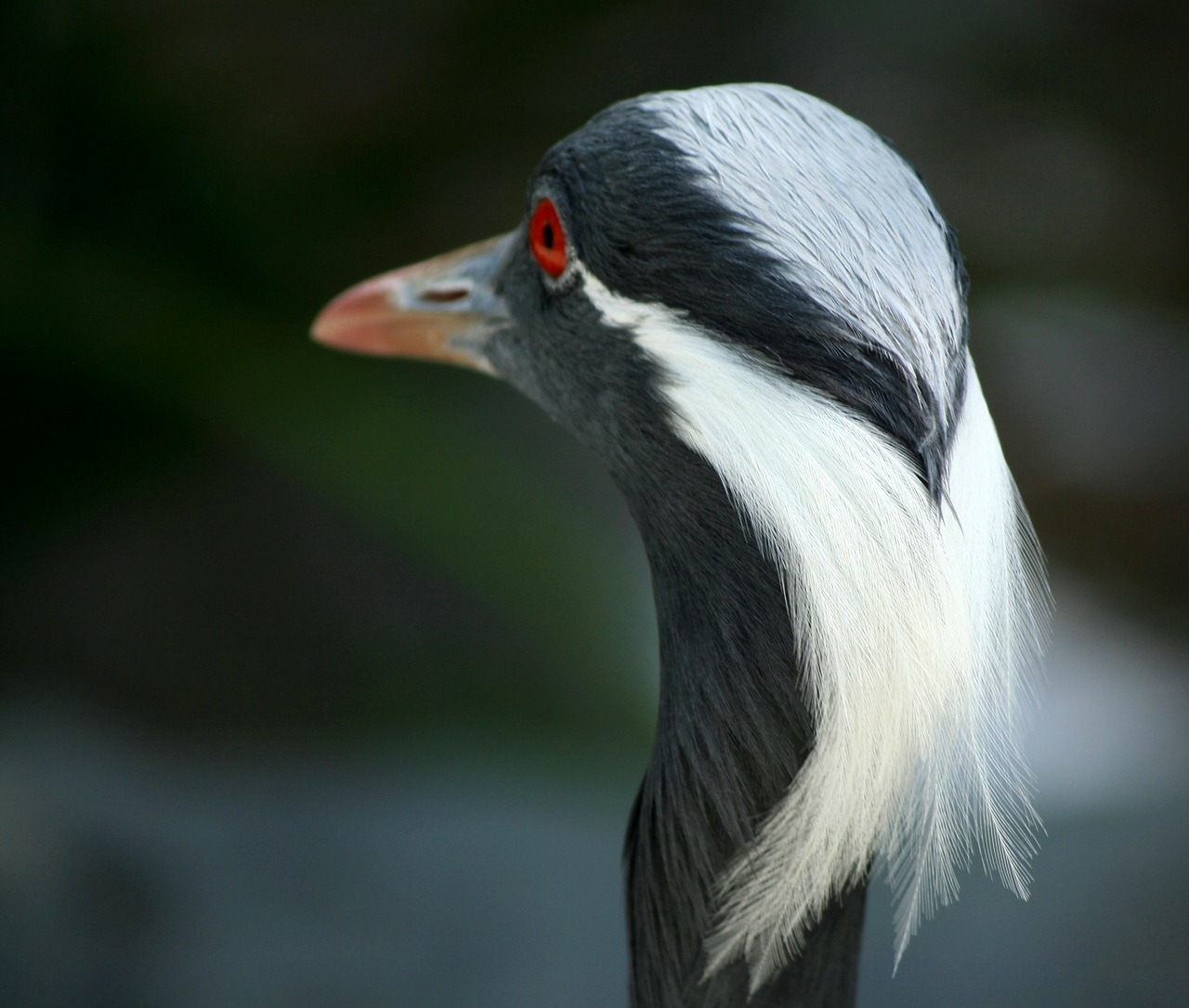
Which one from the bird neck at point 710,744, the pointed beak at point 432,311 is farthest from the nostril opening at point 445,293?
the bird neck at point 710,744

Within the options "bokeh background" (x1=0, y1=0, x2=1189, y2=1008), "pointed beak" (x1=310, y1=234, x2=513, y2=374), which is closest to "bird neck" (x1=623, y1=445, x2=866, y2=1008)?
"pointed beak" (x1=310, y1=234, x2=513, y2=374)

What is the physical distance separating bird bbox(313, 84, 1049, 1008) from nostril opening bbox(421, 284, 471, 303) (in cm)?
33

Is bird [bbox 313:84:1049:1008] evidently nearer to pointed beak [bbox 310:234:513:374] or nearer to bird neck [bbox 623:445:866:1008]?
bird neck [bbox 623:445:866:1008]

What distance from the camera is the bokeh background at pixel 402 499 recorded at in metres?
2.60

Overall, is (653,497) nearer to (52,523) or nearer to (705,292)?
(705,292)

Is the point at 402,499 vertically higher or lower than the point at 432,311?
lower

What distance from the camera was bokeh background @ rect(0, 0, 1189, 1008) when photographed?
2.60 metres

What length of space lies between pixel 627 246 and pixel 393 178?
2.70 m

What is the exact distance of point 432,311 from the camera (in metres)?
1.60

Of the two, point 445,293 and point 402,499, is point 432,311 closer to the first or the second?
point 445,293

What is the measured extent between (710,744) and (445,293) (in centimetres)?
76

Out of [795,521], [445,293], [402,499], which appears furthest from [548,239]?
[402,499]

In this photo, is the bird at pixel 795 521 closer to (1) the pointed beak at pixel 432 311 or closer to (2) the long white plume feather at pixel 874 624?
(2) the long white plume feather at pixel 874 624

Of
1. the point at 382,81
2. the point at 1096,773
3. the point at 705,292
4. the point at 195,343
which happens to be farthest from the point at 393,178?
the point at 705,292
